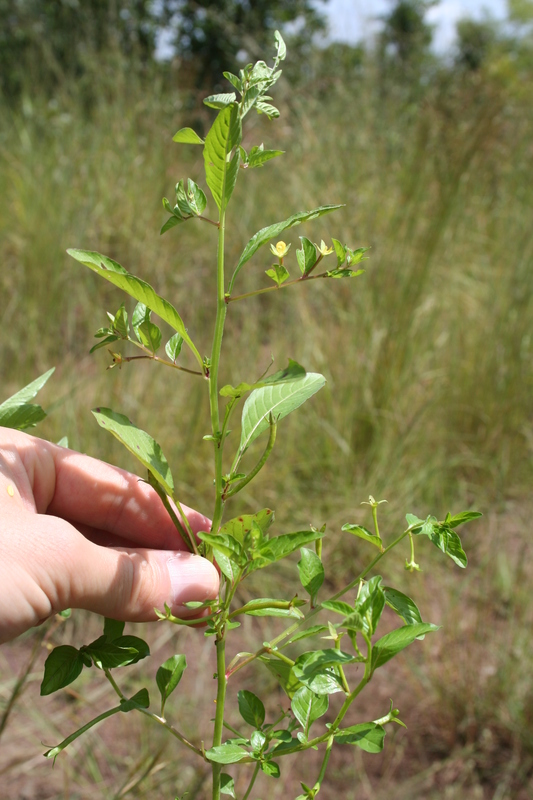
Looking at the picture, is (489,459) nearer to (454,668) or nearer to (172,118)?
(454,668)

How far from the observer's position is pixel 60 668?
0.52 m

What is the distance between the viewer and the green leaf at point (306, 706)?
0.47m

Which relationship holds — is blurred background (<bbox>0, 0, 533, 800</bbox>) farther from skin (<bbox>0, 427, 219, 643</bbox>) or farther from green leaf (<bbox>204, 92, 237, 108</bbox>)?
green leaf (<bbox>204, 92, 237, 108</bbox>)

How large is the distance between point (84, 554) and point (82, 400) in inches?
62.1

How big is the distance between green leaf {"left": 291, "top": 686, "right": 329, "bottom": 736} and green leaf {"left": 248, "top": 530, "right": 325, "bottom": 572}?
4.4 inches

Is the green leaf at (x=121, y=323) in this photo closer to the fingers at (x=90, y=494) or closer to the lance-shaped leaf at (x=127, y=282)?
the lance-shaped leaf at (x=127, y=282)

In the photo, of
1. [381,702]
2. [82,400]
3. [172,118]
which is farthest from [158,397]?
[172,118]

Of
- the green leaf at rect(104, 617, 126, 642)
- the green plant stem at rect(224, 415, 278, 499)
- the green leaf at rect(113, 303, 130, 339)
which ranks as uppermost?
the green leaf at rect(113, 303, 130, 339)

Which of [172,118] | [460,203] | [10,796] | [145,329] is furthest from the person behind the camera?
[172,118]

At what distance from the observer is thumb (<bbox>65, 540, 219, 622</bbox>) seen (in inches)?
23.3

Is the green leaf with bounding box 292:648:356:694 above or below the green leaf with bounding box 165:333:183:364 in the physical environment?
below

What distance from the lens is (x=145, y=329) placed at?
1.71 ft

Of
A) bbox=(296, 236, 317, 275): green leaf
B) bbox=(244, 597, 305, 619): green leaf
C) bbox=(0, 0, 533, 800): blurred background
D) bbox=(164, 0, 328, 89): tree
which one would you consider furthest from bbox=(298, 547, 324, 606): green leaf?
bbox=(164, 0, 328, 89): tree

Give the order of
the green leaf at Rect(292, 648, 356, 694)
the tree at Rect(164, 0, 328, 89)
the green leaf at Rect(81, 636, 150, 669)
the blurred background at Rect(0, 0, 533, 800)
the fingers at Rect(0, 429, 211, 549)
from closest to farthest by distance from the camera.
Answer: the green leaf at Rect(292, 648, 356, 694)
the green leaf at Rect(81, 636, 150, 669)
the fingers at Rect(0, 429, 211, 549)
the blurred background at Rect(0, 0, 533, 800)
the tree at Rect(164, 0, 328, 89)
